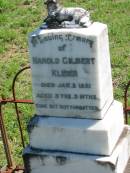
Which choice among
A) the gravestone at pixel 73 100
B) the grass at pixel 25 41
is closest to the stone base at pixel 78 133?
the gravestone at pixel 73 100

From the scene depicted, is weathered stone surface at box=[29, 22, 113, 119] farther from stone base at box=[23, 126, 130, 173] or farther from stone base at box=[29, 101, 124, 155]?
stone base at box=[23, 126, 130, 173]

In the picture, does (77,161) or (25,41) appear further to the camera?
(25,41)

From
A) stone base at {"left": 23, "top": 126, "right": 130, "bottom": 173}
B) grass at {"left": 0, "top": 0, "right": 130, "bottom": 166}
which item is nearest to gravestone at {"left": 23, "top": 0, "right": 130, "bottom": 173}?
stone base at {"left": 23, "top": 126, "right": 130, "bottom": 173}

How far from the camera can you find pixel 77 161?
5098 mm

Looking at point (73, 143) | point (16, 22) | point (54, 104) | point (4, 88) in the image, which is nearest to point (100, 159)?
point (73, 143)

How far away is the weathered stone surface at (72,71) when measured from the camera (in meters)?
4.74

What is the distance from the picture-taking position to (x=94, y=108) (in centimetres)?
491

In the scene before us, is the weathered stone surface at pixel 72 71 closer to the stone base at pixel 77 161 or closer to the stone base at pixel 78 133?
the stone base at pixel 78 133

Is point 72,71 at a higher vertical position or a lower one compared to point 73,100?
higher

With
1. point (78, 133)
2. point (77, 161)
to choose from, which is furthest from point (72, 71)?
point (77, 161)

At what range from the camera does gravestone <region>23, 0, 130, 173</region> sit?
4781mm

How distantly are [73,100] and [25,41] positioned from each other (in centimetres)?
504

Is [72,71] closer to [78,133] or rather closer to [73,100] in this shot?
[73,100]

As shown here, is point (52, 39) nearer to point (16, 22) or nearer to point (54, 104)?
point (54, 104)
